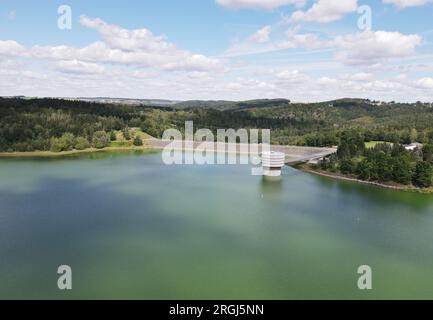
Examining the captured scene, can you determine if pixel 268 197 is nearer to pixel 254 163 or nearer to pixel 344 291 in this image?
pixel 344 291

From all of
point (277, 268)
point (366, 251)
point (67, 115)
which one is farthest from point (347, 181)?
point (67, 115)

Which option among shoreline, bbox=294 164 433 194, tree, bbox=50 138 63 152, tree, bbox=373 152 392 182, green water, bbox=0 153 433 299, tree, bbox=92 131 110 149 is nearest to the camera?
green water, bbox=0 153 433 299

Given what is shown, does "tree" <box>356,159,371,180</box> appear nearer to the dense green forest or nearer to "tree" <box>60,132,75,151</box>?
the dense green forest

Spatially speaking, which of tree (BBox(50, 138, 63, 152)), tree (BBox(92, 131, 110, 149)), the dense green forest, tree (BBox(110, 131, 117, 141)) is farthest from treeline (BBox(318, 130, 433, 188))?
tree (BBox(110, 131, 117, 141))

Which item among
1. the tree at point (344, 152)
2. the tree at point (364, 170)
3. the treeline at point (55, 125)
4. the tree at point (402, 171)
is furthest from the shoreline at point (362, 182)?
the treeline at point (55, 125)

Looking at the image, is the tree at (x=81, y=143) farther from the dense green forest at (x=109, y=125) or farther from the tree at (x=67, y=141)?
the tree at (x=67, y=141)

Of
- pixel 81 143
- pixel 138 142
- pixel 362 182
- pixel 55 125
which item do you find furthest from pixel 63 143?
pixel 362 182
